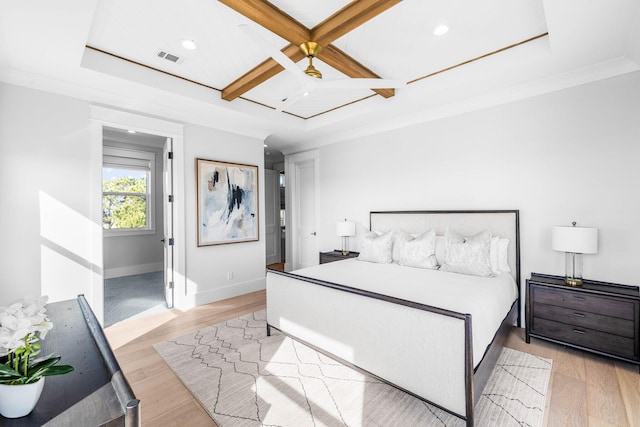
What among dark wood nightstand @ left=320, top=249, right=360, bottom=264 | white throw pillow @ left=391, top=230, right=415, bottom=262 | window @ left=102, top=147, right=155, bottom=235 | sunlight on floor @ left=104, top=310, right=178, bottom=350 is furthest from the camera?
window @ left=102, top=147, right=155, bottom=235

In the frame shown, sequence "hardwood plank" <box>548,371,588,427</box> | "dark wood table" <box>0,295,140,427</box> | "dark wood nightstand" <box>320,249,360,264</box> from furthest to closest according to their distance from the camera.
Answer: "dark wood nightstand" <box>320,249,360,264</box>, "hardwood plank" <box>548,371,588,427</box>, "dark wood table" <box>0,295,140,427</box>

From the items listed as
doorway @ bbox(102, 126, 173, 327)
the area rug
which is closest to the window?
doorway @ bbox(102, 126, 173, 327)

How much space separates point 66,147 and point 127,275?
3715 millimetres

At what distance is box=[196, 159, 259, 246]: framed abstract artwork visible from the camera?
4.19 metres

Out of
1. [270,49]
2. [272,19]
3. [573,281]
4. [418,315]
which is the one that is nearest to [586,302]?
[573,281]

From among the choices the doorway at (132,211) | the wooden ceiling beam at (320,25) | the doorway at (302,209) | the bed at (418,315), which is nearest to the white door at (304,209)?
the doorway at (302,209)

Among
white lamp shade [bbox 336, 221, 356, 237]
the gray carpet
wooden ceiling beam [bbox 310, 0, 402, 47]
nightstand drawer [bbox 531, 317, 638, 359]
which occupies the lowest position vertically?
the gray carpet

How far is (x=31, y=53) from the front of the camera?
245cm

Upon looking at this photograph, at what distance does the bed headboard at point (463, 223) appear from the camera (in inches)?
126

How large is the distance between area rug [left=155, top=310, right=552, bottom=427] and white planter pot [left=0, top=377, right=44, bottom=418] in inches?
47.7

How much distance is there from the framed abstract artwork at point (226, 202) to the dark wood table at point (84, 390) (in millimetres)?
2818

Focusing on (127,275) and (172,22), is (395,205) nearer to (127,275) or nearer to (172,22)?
(172,22)

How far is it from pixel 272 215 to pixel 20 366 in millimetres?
6454

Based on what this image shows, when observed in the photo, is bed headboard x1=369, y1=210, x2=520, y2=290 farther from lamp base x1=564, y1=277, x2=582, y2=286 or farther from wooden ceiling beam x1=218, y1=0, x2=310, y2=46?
wooden ceiling beam x1=218, y1=0, x2=310, y2=46
